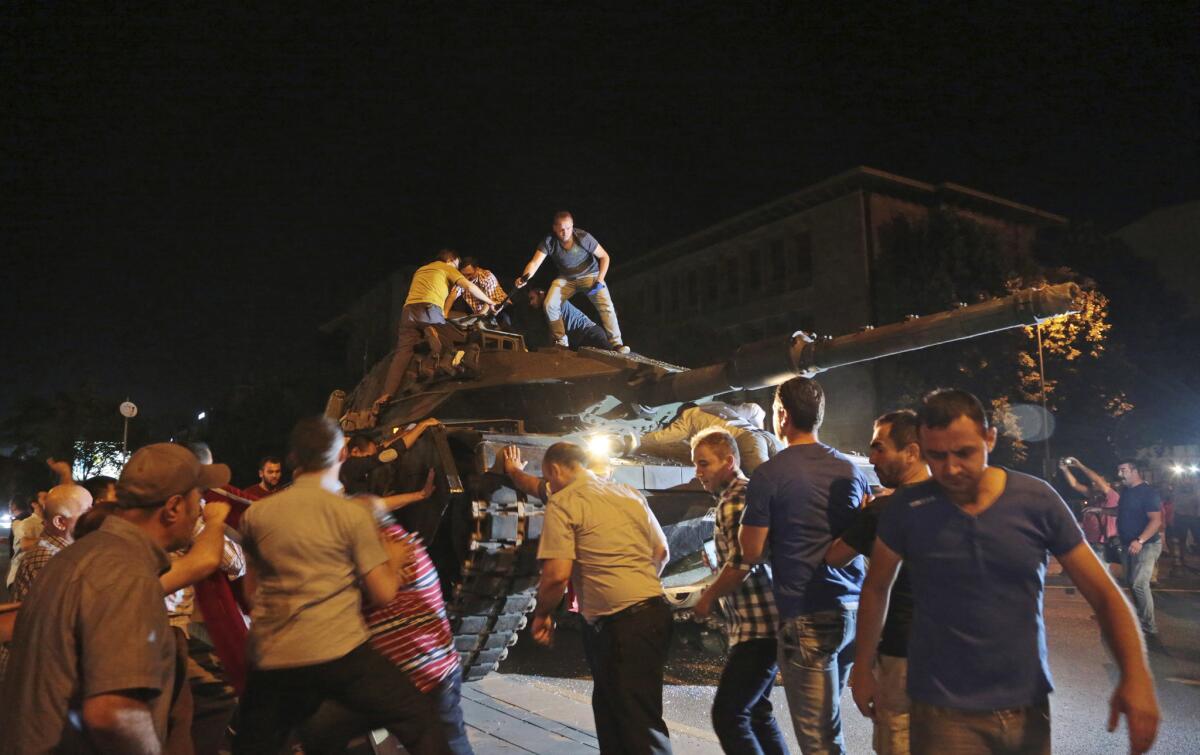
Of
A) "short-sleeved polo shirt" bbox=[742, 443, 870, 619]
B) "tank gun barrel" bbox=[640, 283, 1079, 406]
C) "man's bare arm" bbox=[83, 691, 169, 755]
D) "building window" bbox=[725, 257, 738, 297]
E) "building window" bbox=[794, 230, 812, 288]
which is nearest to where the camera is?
"man's bare arm" bbox=[83, 691, 169, 755]

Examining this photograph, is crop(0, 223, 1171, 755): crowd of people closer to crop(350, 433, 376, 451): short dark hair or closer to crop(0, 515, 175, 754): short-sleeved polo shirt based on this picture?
crop(0, 515, 175, 754): short-sleeved polo shirt

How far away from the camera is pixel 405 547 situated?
3430 millimetres

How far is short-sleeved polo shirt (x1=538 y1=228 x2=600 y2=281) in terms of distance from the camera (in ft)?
28.9

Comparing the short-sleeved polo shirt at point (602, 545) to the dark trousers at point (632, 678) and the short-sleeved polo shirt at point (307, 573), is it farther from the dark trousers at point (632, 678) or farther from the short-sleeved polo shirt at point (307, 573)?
the short-sleeved polo shirt at point (307, 573)

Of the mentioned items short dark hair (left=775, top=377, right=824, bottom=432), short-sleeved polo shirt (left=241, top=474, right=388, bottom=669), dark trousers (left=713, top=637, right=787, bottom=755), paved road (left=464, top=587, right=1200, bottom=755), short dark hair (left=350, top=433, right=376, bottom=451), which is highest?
short dark hair (left=350, top=433, right=376, bottom=451)

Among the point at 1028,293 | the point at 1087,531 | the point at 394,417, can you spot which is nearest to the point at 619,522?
the point at 1028,293

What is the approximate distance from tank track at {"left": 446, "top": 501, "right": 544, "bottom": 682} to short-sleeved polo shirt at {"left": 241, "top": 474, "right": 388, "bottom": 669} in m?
2.24

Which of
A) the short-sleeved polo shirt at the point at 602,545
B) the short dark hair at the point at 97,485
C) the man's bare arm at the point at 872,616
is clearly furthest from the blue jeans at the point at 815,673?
the short dark hair at the point at 97,485

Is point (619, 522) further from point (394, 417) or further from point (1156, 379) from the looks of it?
point (1156, 379)

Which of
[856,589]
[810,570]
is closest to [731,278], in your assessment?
[856,589]

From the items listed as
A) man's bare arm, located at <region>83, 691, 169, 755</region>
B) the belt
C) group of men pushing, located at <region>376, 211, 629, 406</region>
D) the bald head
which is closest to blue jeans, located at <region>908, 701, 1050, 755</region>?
the belt

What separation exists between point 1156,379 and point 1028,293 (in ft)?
82.5

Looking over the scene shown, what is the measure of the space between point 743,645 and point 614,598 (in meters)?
0.59

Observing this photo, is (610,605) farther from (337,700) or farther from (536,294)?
(536,294)
